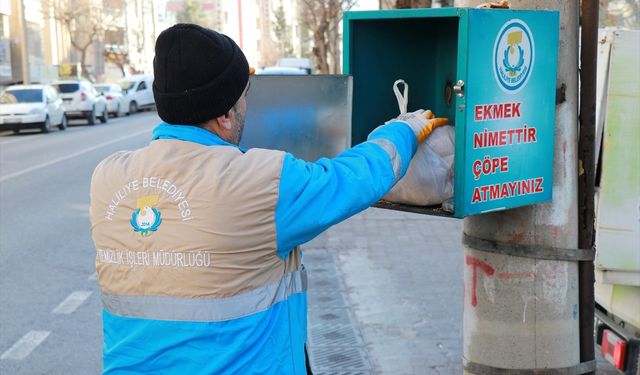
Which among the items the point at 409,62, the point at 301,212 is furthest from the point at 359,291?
the point at 301,212

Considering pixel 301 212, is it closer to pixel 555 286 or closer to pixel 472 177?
pixel 472 177

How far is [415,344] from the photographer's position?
5.64 m

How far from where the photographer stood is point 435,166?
269 centimetres

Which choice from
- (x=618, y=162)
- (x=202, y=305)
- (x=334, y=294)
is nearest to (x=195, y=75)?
(x=202, y=305)

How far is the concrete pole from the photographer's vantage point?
9.11ft

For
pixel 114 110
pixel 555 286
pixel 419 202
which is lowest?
pixel 114 110

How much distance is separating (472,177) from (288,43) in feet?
348

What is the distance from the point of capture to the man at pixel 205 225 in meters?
2.04

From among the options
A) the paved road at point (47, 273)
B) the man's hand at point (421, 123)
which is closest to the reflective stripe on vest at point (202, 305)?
the man's hand at point (421, 123)

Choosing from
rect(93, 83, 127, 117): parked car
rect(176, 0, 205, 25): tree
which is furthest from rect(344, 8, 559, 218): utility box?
rect(176, 0, 205, 25): tree

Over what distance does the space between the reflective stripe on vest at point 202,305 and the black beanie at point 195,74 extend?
1.47 feet

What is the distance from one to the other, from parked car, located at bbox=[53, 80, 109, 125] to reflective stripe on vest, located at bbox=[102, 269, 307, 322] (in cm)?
2958

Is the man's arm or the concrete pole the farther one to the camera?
the concrete pole

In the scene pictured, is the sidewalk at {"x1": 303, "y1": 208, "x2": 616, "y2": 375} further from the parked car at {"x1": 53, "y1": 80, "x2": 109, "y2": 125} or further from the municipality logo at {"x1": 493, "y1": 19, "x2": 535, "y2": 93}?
the parked car at {"x1": 53, "y1": 80, "x2": 109, "y2": 125}
